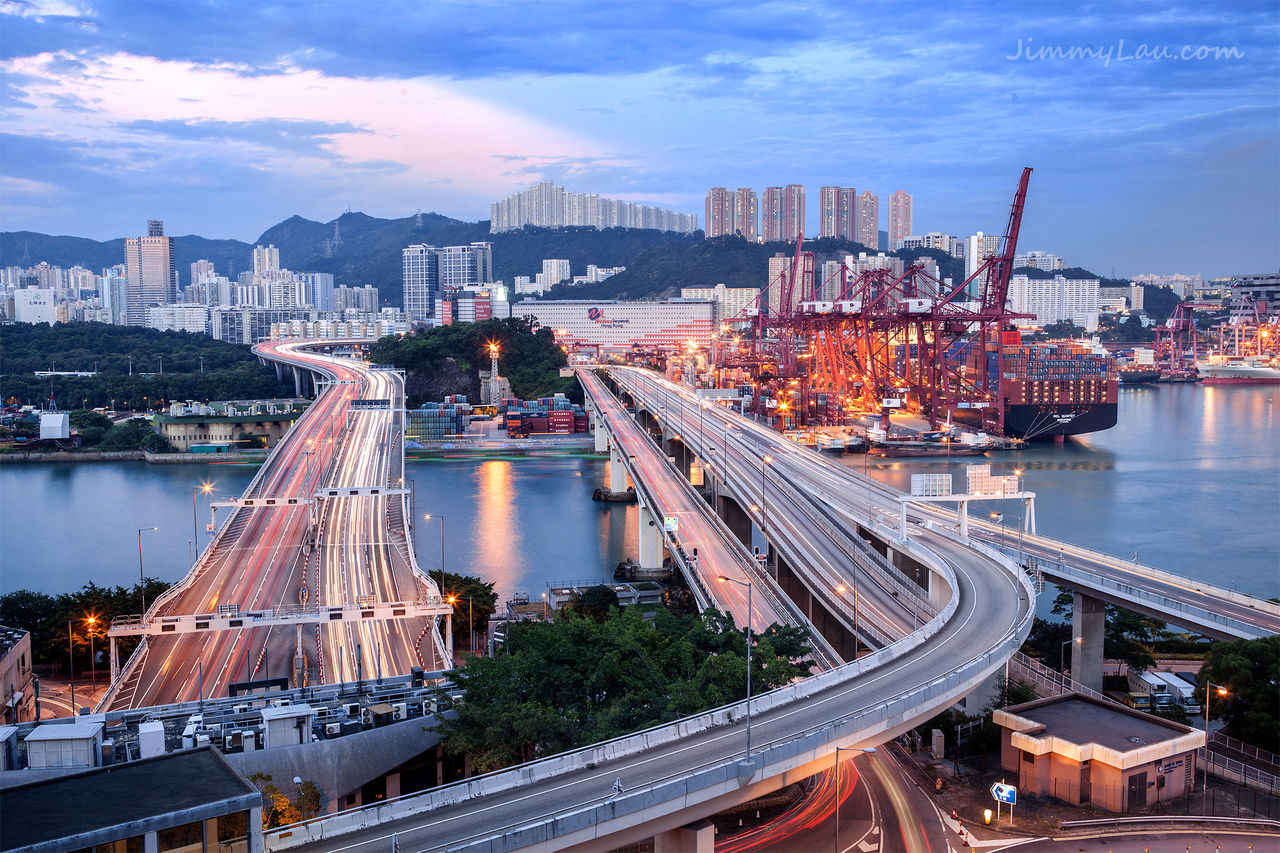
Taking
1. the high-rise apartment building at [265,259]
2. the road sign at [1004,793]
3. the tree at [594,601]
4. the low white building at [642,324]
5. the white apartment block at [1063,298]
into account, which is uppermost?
the high-rise apartment building at [265,259]

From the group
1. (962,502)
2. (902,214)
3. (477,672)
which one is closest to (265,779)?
(477,672)

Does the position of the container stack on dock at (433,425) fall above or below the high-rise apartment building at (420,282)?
below

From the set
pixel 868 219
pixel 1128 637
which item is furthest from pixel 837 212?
pixel 1128 637

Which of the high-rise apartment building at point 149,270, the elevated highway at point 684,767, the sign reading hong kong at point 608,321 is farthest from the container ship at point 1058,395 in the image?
the high-rise apartment building at point 149,270

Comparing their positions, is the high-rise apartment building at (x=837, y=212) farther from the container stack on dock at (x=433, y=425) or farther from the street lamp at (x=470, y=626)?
the street lamp at (x=470, y=626)

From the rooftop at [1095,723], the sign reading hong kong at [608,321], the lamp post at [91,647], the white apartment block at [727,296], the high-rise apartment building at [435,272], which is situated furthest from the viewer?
the high-rise apartment building at [435,272]

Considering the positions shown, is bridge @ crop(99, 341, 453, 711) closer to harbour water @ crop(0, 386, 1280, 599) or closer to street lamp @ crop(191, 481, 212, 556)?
street lamp @ crop(191, 481, 212, 556)
